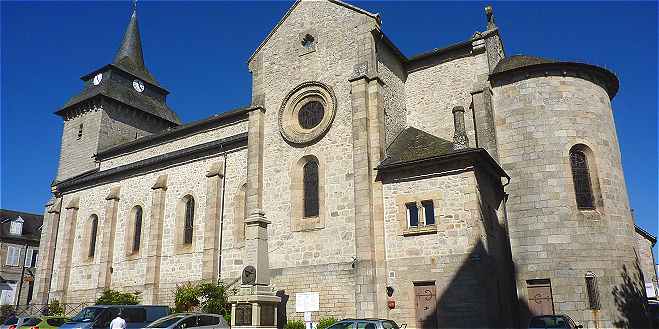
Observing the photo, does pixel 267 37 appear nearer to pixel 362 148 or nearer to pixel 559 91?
pixel 362 148

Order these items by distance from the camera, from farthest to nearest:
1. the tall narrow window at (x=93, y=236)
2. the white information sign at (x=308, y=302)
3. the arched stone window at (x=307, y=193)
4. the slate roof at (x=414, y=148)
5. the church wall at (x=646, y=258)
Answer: the church wall at (x=646, y=258), the tall narrow window at (x=93, y=236), the arched stone window at (x=307, y=193), the slate roof at (x=414, y=148), the white information sign at (x=308, y=302)

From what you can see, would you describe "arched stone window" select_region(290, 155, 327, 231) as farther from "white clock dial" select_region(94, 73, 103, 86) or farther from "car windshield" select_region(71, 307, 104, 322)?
"white clock dial" select_region(94, 73, 103, 86)

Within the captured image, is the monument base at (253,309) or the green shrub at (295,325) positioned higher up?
the monument base at (253,309)

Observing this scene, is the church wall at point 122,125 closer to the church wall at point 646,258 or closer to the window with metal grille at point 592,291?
the window with metal grille at point 592,291

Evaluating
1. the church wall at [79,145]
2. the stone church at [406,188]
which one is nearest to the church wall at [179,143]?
the church wall at [79,145]

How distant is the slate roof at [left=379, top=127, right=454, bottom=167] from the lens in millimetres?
18328

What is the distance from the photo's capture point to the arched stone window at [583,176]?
19.9m

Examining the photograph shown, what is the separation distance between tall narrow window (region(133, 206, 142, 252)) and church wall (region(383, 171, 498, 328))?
16.0 meters

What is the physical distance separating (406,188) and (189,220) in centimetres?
1287

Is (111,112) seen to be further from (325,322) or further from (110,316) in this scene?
(325,322)

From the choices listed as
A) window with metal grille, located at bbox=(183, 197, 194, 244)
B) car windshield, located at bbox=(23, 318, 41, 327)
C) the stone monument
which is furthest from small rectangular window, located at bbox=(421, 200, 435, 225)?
car windshield, located at bbox=(23, 318, 41, 327)

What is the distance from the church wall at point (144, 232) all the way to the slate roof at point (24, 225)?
12.6 m

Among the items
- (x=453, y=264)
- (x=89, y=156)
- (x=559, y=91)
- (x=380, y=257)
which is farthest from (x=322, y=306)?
(x=89, y=156)

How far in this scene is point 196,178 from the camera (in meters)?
26.5
